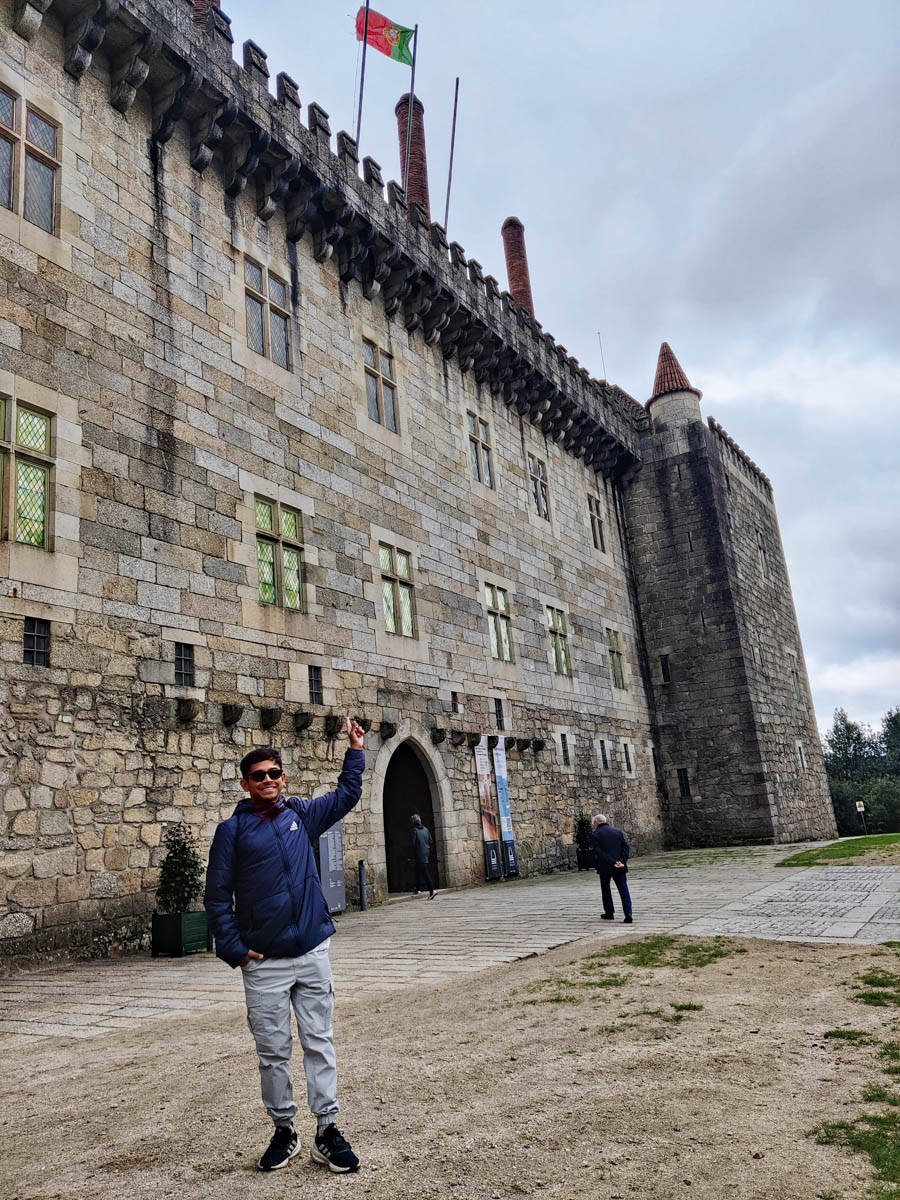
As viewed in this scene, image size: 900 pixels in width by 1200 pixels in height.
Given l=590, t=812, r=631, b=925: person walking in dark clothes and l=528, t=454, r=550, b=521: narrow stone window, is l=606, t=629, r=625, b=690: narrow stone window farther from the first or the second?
l=590, t=812, r=631, b=925: person walking in dark clothes

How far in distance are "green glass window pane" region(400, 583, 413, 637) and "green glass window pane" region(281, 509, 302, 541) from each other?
2.69 meters

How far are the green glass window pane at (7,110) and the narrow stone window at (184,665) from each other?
6246 millimetres

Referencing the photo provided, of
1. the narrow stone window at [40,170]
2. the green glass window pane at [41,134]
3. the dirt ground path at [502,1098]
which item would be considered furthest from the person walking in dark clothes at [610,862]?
the green glass window pane at [41,134]

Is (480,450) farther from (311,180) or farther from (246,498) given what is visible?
(246,498)

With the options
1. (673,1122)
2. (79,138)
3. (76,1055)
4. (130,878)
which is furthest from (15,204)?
(673,1122)

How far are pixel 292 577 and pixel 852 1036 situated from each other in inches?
379

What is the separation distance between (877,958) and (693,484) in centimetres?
2032

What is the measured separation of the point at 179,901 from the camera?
31.3ft

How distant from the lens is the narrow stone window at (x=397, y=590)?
14773 millimetres

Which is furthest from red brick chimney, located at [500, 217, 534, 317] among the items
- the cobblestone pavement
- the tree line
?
the tree line

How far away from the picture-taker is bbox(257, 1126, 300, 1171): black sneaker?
3227 mm

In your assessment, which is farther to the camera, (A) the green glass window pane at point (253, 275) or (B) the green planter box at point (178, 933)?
(A) the green glass window pane at point (253, 275)

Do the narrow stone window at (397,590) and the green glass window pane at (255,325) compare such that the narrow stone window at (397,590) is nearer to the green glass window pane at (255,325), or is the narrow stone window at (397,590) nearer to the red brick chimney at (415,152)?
the green glass window pane at (255,325)

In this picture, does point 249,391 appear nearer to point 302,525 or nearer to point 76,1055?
point 302,525
